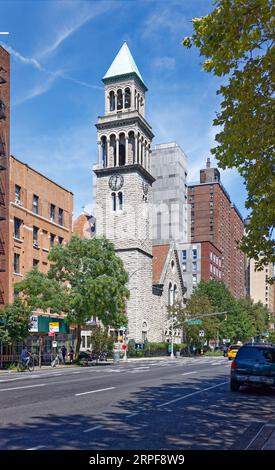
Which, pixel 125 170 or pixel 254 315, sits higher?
pixel 125 170

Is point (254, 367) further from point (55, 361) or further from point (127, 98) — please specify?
point (127, 98)

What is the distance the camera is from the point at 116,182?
77.1 m

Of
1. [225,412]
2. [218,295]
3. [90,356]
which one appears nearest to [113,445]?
[225,412]

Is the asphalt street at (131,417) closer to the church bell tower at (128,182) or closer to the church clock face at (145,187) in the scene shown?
the church bell tower at (128,182)

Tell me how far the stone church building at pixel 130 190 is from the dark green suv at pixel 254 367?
5140 cm

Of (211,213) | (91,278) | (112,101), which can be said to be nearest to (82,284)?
(91,278)

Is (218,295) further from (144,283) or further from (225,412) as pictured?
(225,412)

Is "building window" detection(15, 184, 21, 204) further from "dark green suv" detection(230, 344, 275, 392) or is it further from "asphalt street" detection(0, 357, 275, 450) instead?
"dark green suv" detection(230, 344, 275, 392)

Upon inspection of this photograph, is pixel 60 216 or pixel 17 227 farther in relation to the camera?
pixel 60 216

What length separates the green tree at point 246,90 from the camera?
1086 centimetres

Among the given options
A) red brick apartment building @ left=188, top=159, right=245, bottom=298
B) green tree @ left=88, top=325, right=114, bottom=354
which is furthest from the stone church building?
red brick apartment building @ left=188, top=159, right=245, bottom=298

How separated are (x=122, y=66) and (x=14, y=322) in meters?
54.0

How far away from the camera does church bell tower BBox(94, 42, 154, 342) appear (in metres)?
74.3

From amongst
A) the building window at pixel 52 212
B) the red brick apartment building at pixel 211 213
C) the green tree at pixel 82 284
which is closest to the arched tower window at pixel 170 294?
the building window at pixel 52 212
